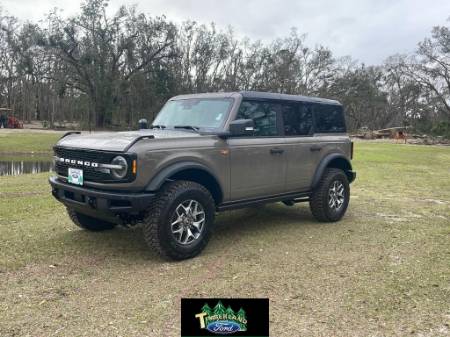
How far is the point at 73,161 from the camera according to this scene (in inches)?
191

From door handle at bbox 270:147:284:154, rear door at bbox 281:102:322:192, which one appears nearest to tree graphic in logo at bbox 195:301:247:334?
door handle at bbox 270:147:284:154

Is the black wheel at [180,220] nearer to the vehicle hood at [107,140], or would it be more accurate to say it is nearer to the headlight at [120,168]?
the headlight at [120,168]

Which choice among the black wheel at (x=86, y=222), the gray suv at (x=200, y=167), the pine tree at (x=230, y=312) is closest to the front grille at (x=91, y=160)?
the gray suv at (x=200, y=167)

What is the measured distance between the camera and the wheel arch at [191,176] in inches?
177

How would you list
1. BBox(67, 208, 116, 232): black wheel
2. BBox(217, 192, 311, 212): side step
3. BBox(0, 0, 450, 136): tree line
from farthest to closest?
BBox(0, 0, 450, 136): tree line < BBox(67, 208, 116, 232): black wheel < BBox(217, 192, 311, 212): side step

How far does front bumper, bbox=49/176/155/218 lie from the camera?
172 inches

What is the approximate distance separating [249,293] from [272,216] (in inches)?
133

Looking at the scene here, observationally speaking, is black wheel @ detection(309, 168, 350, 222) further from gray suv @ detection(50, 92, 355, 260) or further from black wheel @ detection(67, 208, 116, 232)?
black wheel @ detection(67, 208, 116, 232)

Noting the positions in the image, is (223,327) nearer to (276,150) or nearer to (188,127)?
(188,127)

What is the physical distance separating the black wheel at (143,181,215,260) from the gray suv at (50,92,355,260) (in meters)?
0.01

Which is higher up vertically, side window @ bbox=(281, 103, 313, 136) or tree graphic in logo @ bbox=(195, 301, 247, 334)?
side window @ bbox=(281, 103, 313, 136)

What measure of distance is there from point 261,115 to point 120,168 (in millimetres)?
2273

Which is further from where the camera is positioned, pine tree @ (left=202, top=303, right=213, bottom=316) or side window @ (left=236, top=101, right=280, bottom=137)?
side window @ (left=236, top=101, right=280, bottom=137)

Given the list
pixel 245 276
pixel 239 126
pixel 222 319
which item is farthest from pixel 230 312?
pixel 239 126
